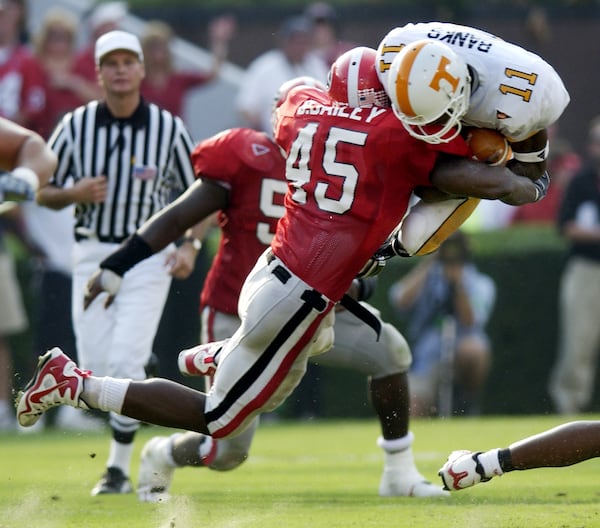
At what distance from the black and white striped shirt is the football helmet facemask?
81.4 inches

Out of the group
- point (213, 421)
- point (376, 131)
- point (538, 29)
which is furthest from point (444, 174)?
point (538, 29)

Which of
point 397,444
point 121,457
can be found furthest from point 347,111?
point 121,457

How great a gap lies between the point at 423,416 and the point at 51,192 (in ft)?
14.9

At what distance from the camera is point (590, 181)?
1137cm

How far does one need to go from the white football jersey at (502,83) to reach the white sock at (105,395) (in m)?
1.53

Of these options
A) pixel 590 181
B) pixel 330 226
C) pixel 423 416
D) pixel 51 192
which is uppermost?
pixel 330 226

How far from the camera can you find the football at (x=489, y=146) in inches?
224

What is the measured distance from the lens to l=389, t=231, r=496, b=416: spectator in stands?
36.6 feet

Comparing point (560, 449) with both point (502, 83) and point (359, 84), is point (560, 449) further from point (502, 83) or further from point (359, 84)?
point (359, 84)

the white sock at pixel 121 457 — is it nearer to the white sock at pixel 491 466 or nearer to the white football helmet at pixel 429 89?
the white sock at pixel 491 466

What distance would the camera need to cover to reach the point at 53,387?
5895mm

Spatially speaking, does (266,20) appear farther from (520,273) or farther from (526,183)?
(526,183)

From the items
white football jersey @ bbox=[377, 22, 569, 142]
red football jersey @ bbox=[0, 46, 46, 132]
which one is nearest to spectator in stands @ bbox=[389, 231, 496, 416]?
red football jersey @ bbox=[0, 46, 46, 132]

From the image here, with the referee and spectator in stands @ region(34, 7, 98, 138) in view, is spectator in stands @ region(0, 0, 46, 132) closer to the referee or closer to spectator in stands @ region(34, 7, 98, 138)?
spectator in stands @ region(34, 7, 98, 138)
